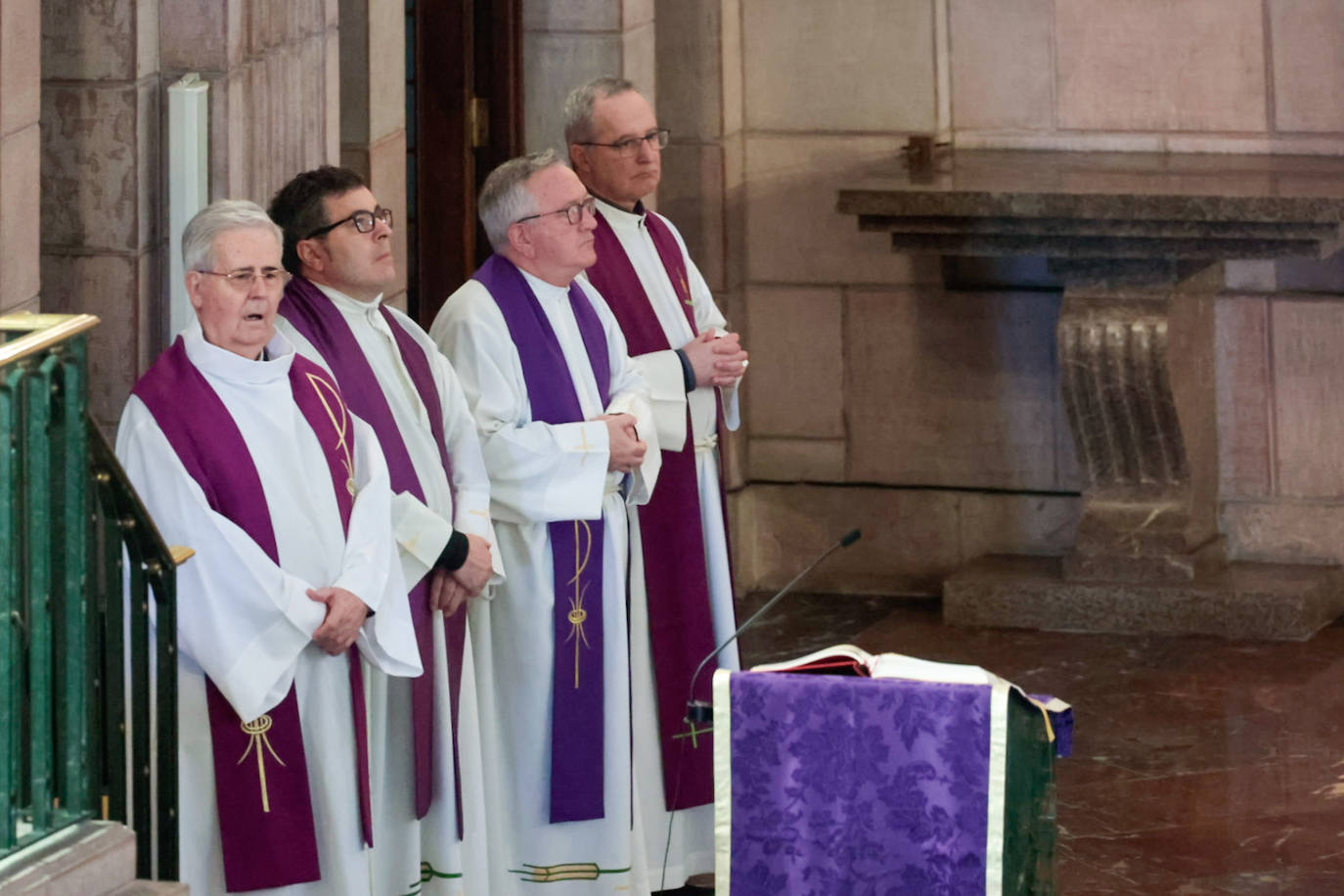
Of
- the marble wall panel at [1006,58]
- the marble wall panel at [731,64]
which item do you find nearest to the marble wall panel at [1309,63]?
the marble wall panel at [1006,58]

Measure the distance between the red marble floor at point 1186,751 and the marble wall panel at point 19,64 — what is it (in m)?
2.71

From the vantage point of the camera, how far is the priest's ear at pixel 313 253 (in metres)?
4.32

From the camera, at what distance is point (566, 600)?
4820 mm

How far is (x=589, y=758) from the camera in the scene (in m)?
4.81

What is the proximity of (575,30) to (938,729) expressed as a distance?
3.89 m

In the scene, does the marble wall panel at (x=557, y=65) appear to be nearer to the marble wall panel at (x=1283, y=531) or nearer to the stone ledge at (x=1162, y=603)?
the stone ledge at (x=1162, y=603)

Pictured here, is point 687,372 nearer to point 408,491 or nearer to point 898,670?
point 408,491

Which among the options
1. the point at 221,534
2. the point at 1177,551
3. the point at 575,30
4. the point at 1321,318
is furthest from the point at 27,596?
the point at 1321,318

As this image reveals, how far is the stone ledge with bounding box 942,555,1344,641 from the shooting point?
7.32 metres

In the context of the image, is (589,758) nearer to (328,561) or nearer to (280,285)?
(328,561)

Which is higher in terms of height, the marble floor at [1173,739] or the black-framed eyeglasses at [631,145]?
the black-framed eyeglasses at [631,145]

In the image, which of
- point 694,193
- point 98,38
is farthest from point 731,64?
point 98,38

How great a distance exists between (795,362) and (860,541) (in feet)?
2.23

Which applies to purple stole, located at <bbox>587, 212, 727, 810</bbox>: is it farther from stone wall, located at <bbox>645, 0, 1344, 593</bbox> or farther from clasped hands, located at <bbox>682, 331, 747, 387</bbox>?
stone wall, located at <bbox>645, 0, 1344, 593</bbox>
